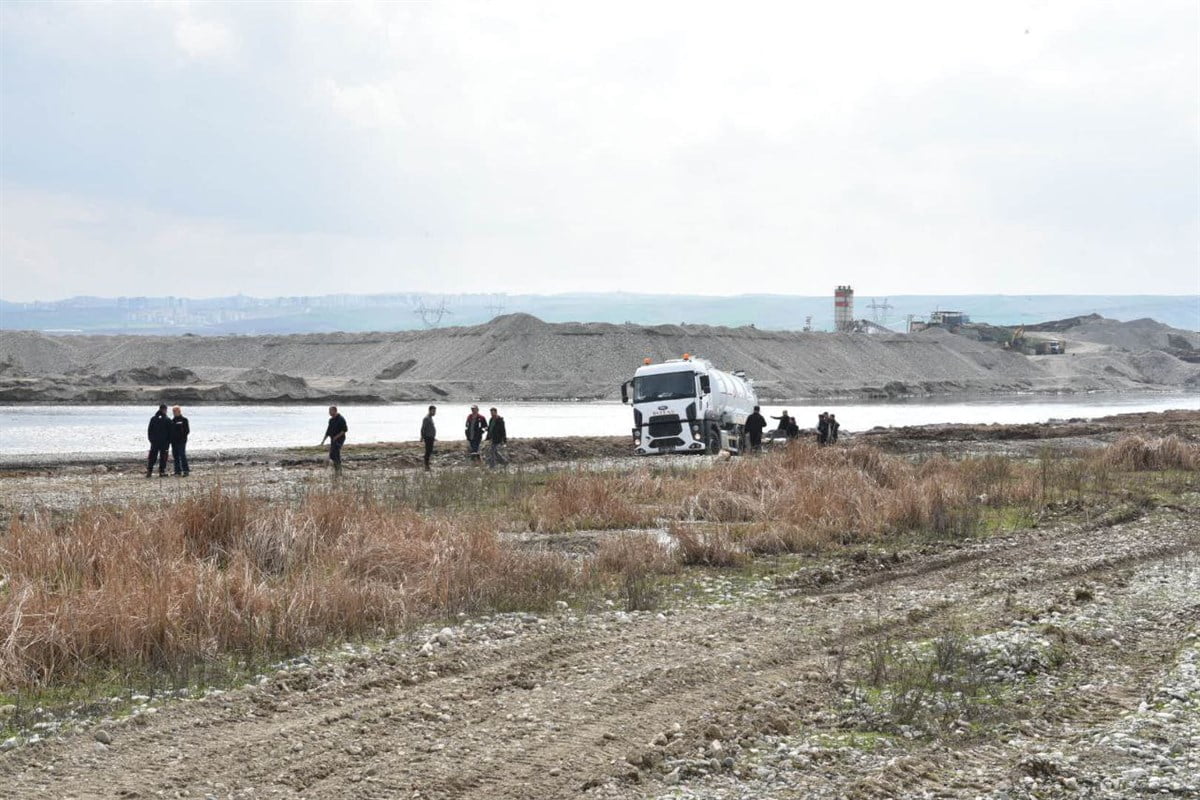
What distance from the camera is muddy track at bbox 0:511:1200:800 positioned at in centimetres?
716

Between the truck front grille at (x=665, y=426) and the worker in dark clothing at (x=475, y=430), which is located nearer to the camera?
the worker in dark clothing at (x=475, y=430)

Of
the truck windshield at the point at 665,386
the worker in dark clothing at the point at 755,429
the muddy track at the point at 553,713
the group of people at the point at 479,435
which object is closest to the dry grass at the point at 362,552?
the muddy track at the point at 553,713

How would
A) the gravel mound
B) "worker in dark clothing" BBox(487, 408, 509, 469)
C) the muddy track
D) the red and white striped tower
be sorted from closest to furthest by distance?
1. the muddy track
2. "worker in dark clothing" BBox(487, 408, 509, 469)
3. the gravel mound
4. the red and white striped tower

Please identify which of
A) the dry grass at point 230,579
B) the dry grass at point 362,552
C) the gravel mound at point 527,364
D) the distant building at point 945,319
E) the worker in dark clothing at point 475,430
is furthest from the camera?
the distant building at point 945,319

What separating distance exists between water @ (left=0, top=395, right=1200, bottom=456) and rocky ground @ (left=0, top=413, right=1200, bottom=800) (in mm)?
30914

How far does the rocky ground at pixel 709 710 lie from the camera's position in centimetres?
721

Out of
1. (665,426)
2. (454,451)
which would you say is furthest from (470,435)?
(665,426)

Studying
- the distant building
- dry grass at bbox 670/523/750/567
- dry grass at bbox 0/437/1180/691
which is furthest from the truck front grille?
the distant building

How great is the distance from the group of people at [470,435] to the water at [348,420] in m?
9.71

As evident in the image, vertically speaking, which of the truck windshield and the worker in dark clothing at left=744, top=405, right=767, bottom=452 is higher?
the truck windshield

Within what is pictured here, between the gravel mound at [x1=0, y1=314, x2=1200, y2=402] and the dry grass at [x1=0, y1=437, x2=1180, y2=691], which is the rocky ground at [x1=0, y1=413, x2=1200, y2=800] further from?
the gravel mound at [x1=0, y1=314, x2=1200, y2=402]

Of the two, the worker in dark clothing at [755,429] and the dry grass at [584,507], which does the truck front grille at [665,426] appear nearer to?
the worker in dark clothing at [755,429]

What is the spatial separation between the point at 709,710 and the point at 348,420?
180 feet

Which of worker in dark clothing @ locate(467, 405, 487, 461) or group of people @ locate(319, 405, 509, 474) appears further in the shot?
worker in dark clothing @ locate(467, 405, 487, 461)
